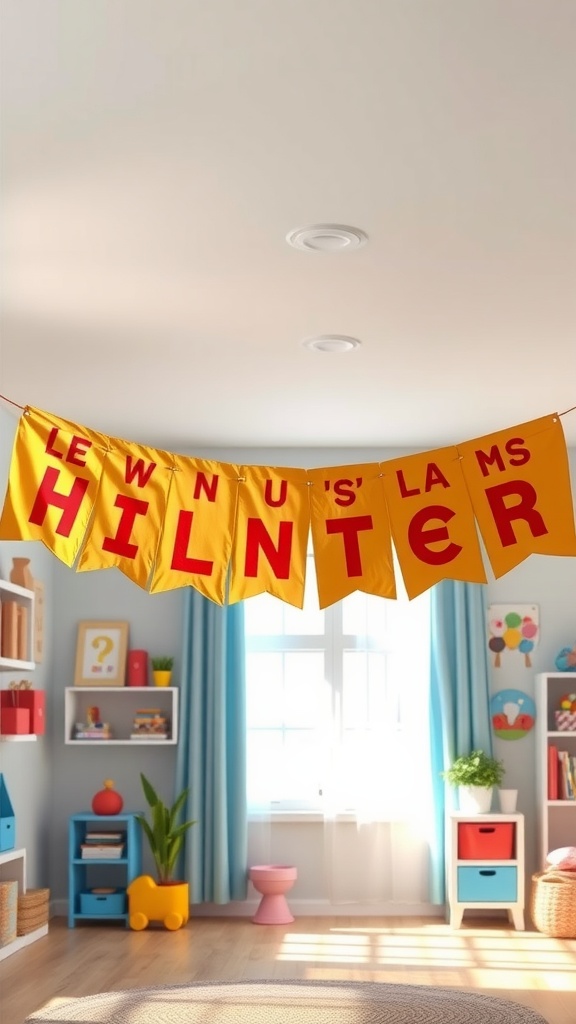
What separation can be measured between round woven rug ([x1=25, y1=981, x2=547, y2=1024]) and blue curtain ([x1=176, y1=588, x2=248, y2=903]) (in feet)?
5.99

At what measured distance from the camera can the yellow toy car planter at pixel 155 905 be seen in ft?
20.7

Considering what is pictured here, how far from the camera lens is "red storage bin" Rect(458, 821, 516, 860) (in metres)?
6.46

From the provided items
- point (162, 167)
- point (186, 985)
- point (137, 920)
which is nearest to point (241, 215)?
point (162, 167)

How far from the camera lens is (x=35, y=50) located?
2.65 meters

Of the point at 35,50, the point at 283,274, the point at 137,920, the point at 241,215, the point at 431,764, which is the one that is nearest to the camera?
the point at 35,50

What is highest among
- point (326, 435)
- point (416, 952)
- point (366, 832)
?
point (326, 435)

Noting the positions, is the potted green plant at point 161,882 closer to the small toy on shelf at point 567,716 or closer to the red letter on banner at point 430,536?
the small toy on shelf at point 567,716

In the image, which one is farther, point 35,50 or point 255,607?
point 255,607

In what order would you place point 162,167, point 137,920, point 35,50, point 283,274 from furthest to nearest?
1. point 137,920
2. point 283,274
3. point 162,167
4. point 35,50

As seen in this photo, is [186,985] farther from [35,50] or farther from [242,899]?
[35,50]

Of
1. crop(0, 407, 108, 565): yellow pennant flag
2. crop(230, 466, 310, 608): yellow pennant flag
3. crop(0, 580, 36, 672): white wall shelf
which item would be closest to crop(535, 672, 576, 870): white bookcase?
crop(0, 580, 36, 672): white wall shelf

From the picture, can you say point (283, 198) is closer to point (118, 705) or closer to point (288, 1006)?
point (288, 1006)

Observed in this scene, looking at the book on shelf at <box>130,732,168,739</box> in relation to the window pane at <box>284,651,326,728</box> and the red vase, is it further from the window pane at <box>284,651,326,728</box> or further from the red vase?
the window pane at <box>284,651,326,728</box>

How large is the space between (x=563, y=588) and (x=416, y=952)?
2.33 metres
